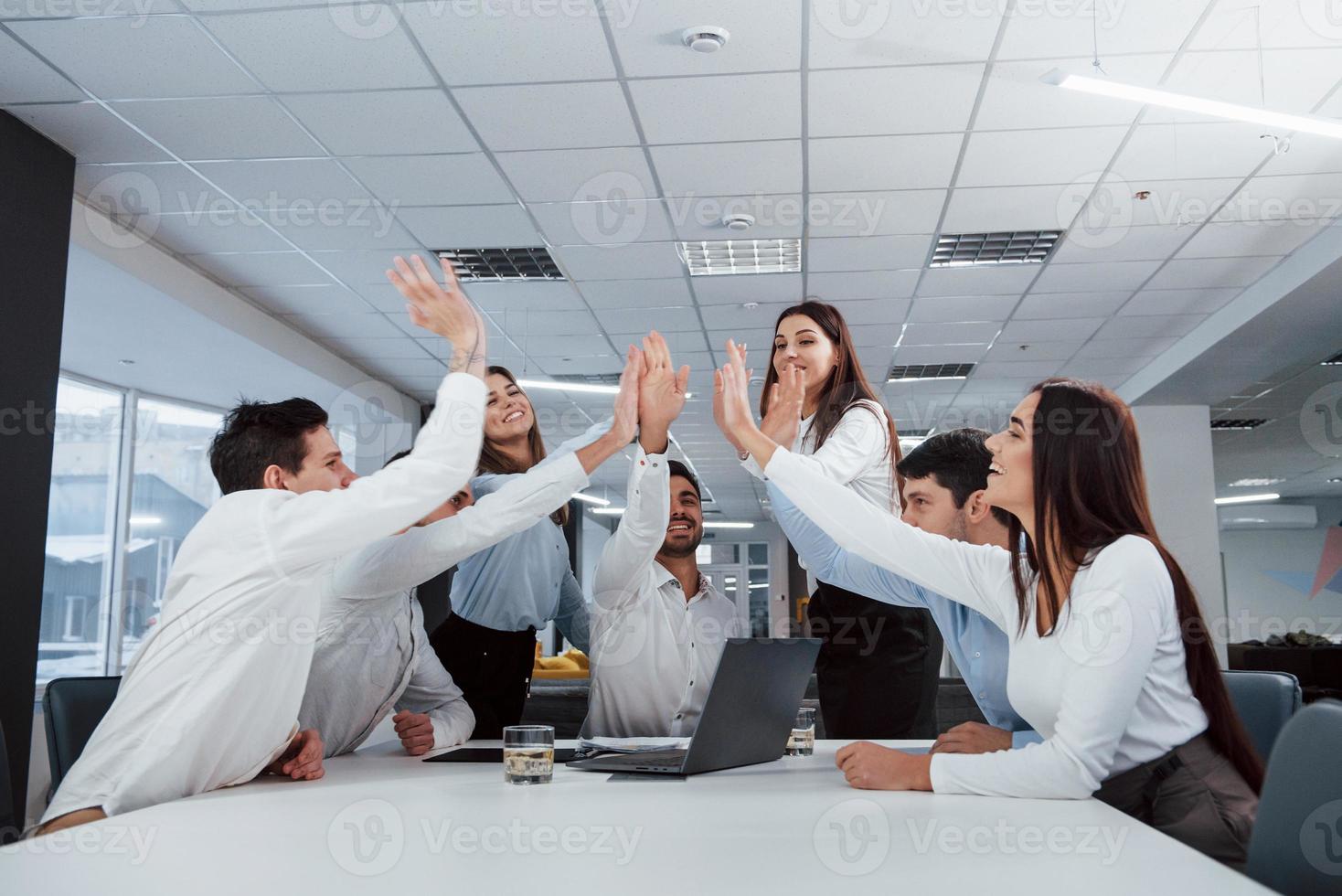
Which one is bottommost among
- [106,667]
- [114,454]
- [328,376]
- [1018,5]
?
[106,667]

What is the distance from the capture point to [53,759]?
→ 1806 millimetres

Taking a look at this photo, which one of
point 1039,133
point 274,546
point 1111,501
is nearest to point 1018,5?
point 1039,133

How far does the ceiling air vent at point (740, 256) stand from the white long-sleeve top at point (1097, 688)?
4.20 meters

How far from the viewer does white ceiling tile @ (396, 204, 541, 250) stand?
5105mm

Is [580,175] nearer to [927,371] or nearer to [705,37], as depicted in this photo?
[705,37]

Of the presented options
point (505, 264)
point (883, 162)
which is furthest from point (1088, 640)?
point (505, 264)

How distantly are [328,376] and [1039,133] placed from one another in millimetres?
5244

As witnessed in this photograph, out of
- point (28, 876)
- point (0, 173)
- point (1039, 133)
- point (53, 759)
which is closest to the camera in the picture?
point (28, 876)

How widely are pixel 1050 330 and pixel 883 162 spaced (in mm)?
3174

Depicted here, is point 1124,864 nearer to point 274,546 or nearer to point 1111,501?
point 1111,501

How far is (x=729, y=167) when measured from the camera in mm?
4617

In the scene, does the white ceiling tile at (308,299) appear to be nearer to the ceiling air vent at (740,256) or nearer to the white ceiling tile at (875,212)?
the ceiling air vent at (740,256)

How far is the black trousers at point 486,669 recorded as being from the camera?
248cm

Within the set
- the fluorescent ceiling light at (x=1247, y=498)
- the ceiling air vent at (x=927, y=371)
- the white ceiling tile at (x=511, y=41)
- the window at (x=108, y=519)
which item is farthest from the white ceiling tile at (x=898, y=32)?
the fluorescent ceiling light at (x=1247, y=498)
